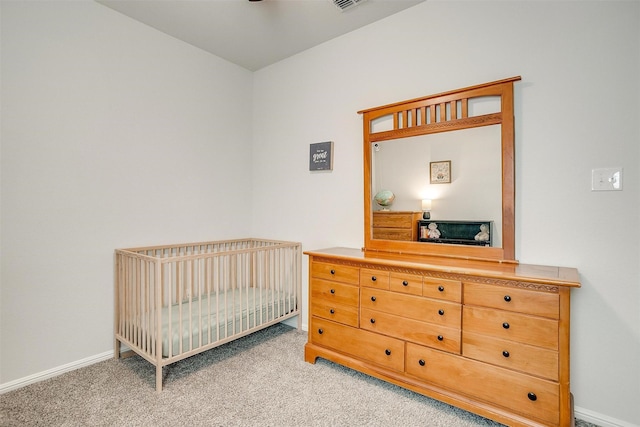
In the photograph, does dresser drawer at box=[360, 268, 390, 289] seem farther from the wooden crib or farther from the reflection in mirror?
the wooden crib

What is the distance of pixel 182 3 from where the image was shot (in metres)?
2.29

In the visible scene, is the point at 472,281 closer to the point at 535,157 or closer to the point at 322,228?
the point at 535,157

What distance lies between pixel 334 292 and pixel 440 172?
110 cm

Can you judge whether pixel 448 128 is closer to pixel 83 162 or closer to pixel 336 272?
pixel 336 272

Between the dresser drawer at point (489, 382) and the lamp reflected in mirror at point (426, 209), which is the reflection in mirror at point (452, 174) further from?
the dresser drawer at point (489, 382)

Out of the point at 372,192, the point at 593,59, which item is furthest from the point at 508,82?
the point at 372,192

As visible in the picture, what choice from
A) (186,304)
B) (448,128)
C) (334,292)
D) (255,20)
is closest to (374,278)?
(334,292)

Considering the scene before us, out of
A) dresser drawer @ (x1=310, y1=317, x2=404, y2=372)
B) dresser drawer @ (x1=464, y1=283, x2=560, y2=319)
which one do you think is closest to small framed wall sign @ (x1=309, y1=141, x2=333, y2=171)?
dresser drawer @ (x1=310, y1=317, x2=404, y2=372)

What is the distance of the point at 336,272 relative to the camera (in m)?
2.20

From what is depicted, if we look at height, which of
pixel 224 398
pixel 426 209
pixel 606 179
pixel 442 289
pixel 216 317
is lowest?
pixel 224 398

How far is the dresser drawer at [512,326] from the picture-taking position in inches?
57.3

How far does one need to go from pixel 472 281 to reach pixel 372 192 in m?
1.03

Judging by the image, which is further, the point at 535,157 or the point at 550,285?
the point at 535,157

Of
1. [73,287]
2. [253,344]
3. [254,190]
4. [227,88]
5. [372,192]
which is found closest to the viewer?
[73,287]
